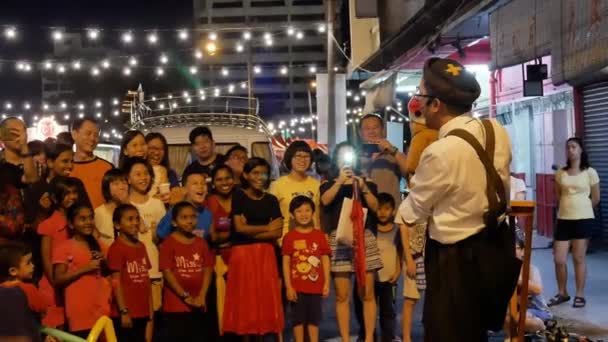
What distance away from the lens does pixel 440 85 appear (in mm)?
3779

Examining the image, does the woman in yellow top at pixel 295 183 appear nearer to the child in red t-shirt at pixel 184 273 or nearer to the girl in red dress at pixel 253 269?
the girl in red dress at pixel 253 269

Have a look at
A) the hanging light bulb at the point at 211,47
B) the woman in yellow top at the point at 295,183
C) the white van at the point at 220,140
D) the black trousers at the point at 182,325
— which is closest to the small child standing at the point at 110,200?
the black trousers at the point at 182,325

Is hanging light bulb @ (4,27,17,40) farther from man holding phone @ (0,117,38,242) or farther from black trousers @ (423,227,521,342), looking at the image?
black trousers @ (423,227,521,342)

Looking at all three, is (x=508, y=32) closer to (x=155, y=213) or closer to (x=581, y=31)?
(x=581, y=31)

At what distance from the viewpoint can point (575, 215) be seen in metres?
8.44

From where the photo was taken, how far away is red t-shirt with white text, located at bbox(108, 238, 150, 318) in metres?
5.99

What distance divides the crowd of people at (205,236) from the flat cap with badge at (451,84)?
152 cm

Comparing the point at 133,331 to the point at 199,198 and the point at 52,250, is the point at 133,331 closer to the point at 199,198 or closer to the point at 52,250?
the point at 52,250

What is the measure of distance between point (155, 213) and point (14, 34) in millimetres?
15634

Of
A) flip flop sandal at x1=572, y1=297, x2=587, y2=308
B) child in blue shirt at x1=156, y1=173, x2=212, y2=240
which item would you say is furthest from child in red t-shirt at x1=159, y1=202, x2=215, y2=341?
flip flop sandal at x1=572, y1=297, x2=587, y2=308

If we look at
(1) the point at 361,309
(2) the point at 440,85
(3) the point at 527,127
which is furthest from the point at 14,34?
(2) the point at 440,85

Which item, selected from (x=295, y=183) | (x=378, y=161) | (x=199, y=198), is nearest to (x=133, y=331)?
(x=199, y=198)

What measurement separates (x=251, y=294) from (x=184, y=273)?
24.3 inches

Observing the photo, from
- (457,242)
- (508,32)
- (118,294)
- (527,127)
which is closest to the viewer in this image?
(457,242)
